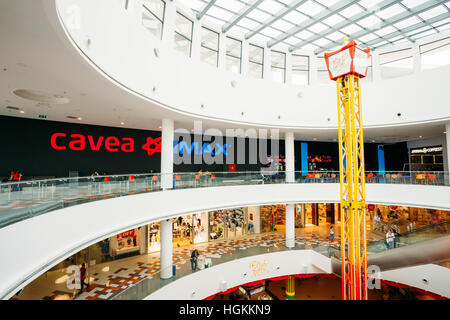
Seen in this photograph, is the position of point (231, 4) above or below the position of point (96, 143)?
above

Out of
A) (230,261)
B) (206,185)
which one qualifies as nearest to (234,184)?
(206,185)

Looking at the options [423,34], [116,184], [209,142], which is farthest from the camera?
A: [209,142]

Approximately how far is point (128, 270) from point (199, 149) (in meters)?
9.38

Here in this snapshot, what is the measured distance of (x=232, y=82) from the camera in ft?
51.9

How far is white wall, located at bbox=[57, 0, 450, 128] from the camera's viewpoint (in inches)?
319

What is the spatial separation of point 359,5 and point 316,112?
261 inches

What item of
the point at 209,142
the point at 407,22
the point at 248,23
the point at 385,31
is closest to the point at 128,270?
the point at 209,142

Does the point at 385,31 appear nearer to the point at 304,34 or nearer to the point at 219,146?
the point at 304,34

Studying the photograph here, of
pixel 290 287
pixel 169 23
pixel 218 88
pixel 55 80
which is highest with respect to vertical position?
pixel 169 23

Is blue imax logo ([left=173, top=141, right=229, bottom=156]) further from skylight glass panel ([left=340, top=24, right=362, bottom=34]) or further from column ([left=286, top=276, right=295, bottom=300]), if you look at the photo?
→ skylight glass panel ([left=340, top=24, right=362, bottom=34])

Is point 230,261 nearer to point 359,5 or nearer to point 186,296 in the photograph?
point 186,296

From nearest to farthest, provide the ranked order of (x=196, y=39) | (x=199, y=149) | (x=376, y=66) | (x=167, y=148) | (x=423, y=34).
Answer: (x=167, y=148) < (x=196, y=39) < (x=423, y=34) < (x=376, y=66) < (x=199, y=149)

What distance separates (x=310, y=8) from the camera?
43.9 feet

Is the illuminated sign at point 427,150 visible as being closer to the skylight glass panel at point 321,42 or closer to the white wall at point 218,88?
the white wall at point 218,88
